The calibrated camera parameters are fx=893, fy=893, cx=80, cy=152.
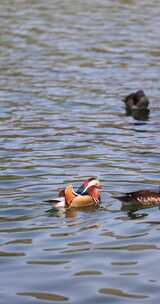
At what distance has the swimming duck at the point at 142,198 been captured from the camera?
39.5ft

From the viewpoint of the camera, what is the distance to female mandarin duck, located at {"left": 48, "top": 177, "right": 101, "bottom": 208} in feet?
39.2

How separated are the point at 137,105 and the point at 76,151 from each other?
13.4 ft

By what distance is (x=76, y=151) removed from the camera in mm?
16141

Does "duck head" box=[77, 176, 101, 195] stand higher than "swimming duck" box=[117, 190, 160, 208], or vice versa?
"duck head" box=[77, 176, 101, 195]

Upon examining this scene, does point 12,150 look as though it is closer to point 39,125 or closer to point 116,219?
point 39,125

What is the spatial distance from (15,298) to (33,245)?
1734 mm

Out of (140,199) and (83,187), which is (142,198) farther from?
(83,187)

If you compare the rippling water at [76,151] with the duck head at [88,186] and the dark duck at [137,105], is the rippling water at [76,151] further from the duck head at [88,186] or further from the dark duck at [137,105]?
the duck head at [88,186]

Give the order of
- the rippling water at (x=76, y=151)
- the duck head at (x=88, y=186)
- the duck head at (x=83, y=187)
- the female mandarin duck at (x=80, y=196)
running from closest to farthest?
the rippling water at (x=76, y=151)
the female mandarin duck at (x=80, y=196)
the duck head at (x=88, y=186)
the duck head at (x=83, y=187)

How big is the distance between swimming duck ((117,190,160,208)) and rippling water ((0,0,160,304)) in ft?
0.51

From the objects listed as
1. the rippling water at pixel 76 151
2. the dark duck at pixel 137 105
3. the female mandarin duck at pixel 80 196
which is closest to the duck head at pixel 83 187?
the female mandarin duck at pixel 80 196

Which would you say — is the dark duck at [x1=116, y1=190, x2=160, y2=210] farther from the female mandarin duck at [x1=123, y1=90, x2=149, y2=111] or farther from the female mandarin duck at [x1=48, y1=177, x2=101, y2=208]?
the female mandarin duck at [x1=123, y1=90, x2=149, y2=111]

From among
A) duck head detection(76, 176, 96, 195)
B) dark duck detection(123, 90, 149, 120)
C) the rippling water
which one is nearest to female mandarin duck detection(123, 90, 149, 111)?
dark duck detection(123, 90, 149, 120)

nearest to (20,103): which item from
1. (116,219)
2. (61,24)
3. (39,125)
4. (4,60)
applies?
(39,125)
